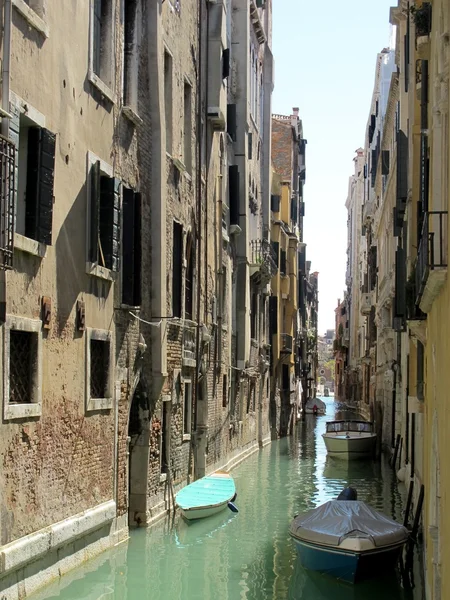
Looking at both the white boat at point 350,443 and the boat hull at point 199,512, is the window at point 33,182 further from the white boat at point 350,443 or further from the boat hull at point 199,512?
the white boat at point 350,443

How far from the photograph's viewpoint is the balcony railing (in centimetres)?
993

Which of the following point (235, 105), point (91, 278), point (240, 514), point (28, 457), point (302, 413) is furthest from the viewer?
point (302, 413)

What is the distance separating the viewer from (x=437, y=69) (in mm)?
10305

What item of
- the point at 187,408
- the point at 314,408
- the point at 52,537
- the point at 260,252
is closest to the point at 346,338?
the point at 314,408

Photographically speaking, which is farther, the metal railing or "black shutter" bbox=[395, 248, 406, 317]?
the metal railing

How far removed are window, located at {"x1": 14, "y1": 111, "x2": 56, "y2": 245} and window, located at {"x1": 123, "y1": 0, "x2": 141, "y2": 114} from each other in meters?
4.47

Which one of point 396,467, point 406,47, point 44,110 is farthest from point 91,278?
point 396,467

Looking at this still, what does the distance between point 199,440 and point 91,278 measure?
9033 mm

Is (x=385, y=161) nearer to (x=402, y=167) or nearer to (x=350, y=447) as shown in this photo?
(x=350, y=447)

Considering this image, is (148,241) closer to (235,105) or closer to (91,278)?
(91,278)

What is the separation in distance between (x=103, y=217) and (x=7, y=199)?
13.2ft

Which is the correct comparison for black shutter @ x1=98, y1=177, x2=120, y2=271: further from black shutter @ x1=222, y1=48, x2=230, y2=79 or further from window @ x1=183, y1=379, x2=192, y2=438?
black shutter @ x1=222, y1=48, x2=230, y2=79

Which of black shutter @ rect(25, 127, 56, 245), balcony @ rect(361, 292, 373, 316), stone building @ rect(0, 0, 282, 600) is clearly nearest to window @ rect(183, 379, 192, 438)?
stone building @ rect(0, 0, 282, 600)

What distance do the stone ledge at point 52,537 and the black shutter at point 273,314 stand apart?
24.9m
